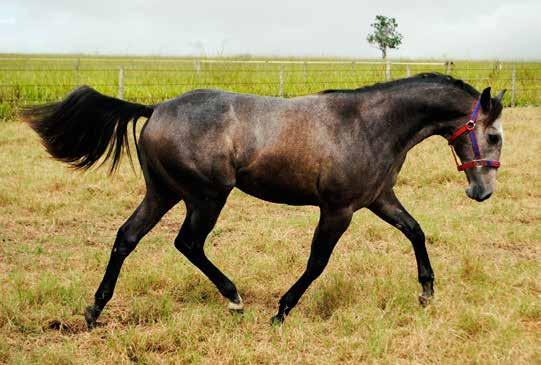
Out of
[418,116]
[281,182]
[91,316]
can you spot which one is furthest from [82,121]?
[418,116]

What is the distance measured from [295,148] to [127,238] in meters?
1.33

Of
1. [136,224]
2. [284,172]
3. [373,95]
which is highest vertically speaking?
[373,95]

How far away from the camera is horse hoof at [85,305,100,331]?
4617 millimetres

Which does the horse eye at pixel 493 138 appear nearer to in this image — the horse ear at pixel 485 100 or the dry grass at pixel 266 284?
the horse ear at pixel 485 100

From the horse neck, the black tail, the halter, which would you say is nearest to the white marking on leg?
the black tail

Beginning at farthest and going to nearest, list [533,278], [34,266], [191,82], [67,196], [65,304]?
[191,82], [67,196], [34,266], [533,278], [65,304]

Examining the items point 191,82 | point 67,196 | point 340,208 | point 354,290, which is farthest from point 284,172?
point 191,82

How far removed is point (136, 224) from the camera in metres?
4.72

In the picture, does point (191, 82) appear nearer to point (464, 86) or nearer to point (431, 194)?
point (431, 194)

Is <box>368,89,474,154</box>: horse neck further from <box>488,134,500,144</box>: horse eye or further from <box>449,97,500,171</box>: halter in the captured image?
<box>488,134,500,144</box>: horse eye

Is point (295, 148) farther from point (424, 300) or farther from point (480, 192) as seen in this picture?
point (424, 300)

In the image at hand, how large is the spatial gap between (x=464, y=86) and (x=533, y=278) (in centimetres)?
179

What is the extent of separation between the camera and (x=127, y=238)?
469 cm

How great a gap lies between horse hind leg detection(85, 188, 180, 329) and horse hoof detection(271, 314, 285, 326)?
1091 millimetres
